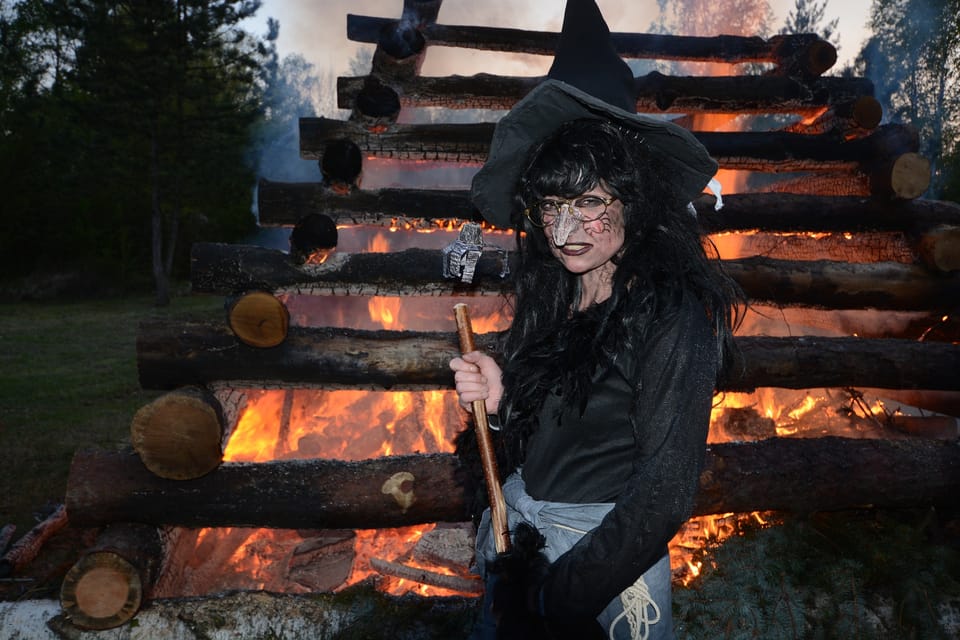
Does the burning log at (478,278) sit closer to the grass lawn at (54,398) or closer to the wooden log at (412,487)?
the wooden log at (412,487)

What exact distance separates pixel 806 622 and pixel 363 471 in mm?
2766

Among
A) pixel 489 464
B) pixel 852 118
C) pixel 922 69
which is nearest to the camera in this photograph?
pixel 489 464

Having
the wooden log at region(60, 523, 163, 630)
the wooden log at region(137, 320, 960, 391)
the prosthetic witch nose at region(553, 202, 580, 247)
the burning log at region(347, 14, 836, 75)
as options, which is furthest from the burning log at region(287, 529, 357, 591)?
the burning log at region(347, 14, 836, 75)

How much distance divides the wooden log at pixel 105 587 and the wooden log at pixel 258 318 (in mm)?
1497

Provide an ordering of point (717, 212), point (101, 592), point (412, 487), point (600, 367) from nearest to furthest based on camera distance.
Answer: point (600, 367), point (101, 592), point (412, 487), point (717, 212)

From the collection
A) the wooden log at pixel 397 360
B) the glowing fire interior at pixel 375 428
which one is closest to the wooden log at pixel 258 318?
the wooden log at pixel 397 360

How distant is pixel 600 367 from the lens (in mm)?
1800

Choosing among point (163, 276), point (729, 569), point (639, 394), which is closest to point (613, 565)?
point (639, 394)

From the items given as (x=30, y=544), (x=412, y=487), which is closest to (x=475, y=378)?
(x=412, y=487)

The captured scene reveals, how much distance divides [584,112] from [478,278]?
110 inches

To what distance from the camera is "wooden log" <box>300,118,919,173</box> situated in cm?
550

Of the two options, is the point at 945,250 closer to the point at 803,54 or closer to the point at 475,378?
the point at 803,54

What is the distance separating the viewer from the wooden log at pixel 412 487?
354 cm

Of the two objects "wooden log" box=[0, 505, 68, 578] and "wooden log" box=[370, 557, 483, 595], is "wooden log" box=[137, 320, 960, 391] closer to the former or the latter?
"wooden log" box=[370, 557, 483, 595]
